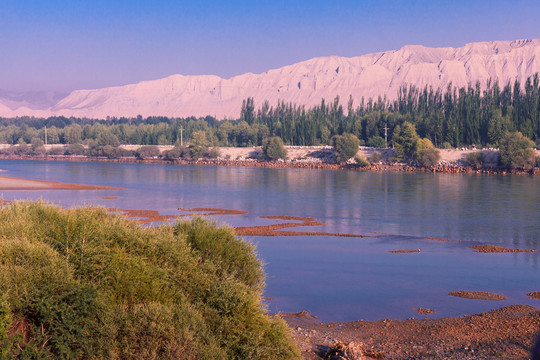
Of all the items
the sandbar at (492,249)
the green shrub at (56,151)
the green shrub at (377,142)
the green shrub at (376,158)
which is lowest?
the sandbar at (492,249)

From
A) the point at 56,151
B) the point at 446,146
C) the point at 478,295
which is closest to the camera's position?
the point at 478,295

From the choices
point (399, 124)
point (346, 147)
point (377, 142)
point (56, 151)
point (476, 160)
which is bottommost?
point (476, 160)

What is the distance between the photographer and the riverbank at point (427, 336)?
517 inches

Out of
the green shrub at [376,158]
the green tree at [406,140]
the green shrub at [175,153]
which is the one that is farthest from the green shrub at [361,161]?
the green shrub at [175,153]

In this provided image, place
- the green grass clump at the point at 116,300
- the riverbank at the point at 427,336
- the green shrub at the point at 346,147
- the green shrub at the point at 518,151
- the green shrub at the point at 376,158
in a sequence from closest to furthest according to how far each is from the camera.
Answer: the green grass clump at the point at 116,300 < the riverbank at the point at 427,336 < the green shrub at the point at 518,151 < the green shrub at the point at 376,158 < the green shrub at the point at 346,147

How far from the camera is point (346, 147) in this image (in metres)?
118

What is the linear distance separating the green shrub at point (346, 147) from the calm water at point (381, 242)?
2005 inches

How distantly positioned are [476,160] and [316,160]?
35769 millimetres

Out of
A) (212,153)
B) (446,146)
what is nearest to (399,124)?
(446,146)

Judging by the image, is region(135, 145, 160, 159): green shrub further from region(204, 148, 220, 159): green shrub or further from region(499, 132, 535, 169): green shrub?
region(499, 132, 535, 169): green shrub

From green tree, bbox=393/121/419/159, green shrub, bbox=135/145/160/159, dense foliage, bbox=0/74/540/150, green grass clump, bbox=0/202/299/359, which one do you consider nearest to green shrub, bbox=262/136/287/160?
dense foliage, bbox=0/74/540/150

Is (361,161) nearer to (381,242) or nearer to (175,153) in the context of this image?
(175,153)

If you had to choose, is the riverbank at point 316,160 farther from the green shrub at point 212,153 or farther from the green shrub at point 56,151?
the green shrub at point 56,151

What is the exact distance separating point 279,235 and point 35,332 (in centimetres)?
2369
